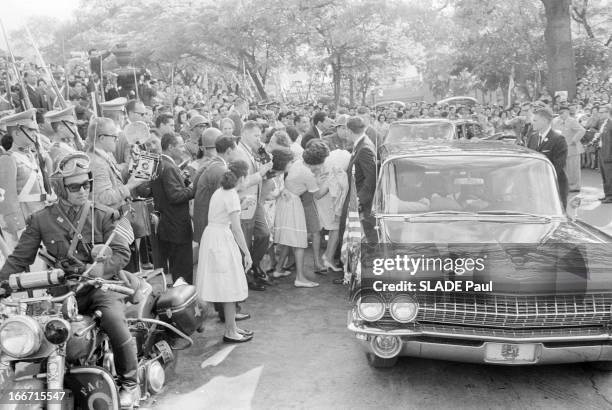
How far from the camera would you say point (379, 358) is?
4980 mm

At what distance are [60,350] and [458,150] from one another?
4045 millimetres

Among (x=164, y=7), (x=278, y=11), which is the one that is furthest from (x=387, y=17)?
(x=164, y=7)

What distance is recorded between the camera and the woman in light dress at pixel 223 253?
5.84 meters

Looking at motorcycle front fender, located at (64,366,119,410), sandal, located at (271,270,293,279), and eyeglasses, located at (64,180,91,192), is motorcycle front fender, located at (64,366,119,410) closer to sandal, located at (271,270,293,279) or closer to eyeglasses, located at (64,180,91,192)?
eyeglasses, located at (64,180,91,192)

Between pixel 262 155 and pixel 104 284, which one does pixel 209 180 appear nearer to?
pixel 262 155

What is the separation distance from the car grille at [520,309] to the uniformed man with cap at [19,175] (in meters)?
3.95

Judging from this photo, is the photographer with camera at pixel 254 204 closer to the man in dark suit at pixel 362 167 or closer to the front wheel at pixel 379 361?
the man in dark suit at pixel 362 167

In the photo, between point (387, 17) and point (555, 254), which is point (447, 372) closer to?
point (555, 254)

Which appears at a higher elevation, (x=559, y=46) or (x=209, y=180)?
(x=559, y=46)

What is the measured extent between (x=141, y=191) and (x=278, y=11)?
23.7 m

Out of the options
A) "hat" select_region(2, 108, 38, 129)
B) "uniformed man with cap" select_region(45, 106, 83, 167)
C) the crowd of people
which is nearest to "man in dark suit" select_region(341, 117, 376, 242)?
the crowd of people

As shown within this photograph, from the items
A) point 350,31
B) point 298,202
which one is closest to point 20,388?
point 298,202

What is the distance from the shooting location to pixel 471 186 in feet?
A: 19.2

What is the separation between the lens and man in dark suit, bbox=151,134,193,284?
261 inches
